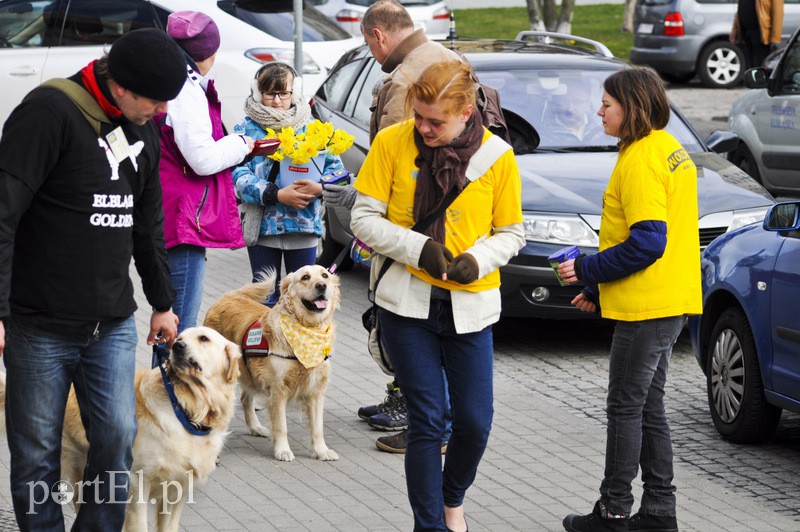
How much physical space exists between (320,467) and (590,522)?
155 cm

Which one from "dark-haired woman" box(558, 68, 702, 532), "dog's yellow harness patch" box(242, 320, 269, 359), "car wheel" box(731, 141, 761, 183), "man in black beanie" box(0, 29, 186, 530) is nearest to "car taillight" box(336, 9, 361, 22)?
"car wheel" box(731, 141, 761, 183)

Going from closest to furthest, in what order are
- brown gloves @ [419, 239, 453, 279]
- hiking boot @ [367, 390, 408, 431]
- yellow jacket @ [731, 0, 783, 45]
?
brown gloves @ [419, 239, 453, 279]
hiking boot @ [367, 390, 408, 431]
yellow jacket @ [731, 0, 783, 45]

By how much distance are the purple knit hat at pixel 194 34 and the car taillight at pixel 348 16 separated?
17405 mm

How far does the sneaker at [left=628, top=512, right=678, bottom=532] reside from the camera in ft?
17.1

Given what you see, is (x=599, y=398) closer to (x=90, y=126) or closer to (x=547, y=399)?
(x=547, y=399)

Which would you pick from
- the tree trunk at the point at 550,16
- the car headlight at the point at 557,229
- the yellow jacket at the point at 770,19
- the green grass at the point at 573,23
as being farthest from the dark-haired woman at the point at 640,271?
the green grass at the point at 573,23

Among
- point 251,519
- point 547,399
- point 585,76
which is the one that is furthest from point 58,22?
point 251,519

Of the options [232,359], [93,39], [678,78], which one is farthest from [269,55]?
[678,78]

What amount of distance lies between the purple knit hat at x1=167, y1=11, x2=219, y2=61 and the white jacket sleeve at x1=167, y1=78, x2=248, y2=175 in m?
0.23

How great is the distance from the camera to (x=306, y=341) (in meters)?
6.21

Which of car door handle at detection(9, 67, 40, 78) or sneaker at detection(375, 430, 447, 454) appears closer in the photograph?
sneaker at detection(375, 430, 447, 454)

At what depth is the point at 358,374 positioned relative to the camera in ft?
25.6

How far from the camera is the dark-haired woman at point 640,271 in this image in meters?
4.81

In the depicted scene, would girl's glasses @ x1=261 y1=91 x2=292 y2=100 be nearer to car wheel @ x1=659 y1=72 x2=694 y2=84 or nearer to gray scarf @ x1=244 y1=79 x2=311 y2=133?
gray scarf @ x1=244 y1=79 x2=311 y2=133
